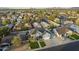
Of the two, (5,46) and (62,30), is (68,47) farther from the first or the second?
(5,46)

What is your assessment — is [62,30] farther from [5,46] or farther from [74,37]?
[5,46]

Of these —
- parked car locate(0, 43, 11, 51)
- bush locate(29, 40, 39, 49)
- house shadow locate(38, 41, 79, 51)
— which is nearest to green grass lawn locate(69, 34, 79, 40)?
house shadow locate(38, 41, 79, 51)

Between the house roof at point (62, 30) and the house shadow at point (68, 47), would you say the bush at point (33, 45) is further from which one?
the house roof at point (62, 30)

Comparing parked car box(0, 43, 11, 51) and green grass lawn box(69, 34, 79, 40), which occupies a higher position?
green grass lawn box(69, 34, 79, 40)

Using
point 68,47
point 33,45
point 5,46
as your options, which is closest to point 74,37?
point 68,47

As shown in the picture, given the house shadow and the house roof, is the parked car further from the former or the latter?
the house roof

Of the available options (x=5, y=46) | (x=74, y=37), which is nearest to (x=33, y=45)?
(x=5, y=46)

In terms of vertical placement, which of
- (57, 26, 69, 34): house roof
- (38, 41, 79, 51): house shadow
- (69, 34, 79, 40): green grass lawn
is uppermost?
(57, 26, 69, 34): house roof

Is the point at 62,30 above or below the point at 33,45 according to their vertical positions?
above

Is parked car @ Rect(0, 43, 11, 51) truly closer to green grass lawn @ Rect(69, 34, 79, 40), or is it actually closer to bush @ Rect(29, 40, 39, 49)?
bush @ Rect(29, 40, 39, 49)

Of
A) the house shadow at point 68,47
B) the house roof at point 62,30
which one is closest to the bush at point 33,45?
the house shadow at point 68,47
